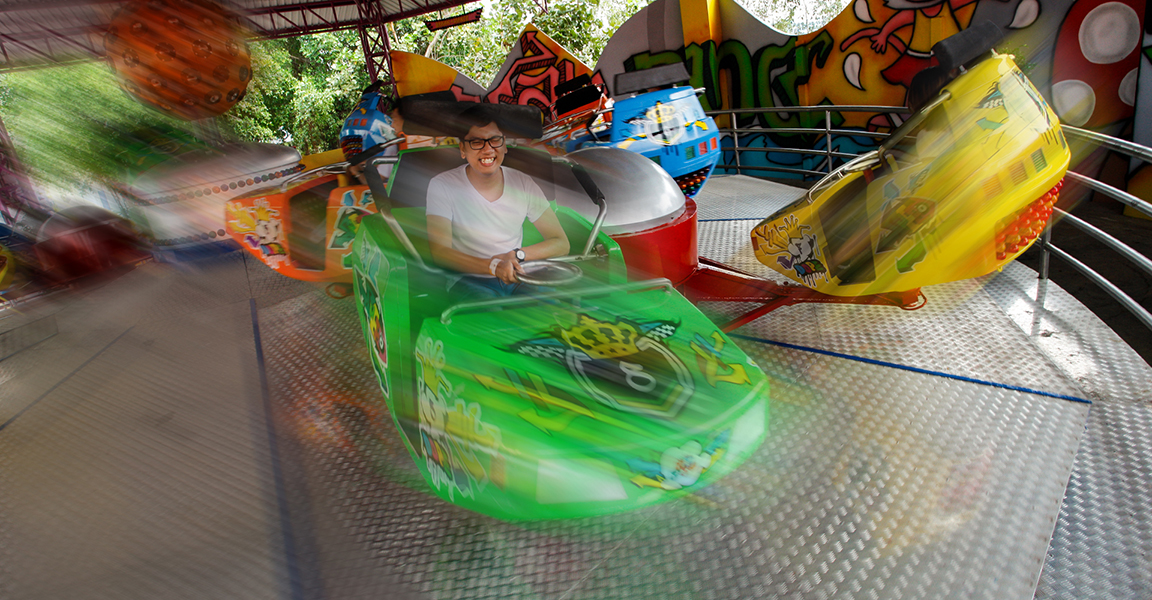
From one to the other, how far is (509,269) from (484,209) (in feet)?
Result: 1.28

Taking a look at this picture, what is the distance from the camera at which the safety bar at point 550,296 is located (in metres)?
1.44

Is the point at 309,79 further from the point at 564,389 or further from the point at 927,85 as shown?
the point at 564,389

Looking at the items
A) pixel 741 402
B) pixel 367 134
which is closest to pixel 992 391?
pixel 741 402

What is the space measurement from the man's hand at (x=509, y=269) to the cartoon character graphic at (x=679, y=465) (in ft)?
2.25

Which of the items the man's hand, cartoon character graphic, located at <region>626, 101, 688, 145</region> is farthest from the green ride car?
cartoon character graphic, located at <region>626, 101, 688, 145</region>

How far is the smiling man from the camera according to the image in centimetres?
175

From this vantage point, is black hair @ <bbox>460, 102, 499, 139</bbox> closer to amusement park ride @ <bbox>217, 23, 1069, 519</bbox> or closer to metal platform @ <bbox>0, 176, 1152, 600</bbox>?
amusement park ride @ <bbox>217, 23, 1069, 519</bbox>

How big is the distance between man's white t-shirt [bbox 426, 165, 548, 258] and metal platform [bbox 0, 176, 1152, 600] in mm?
707

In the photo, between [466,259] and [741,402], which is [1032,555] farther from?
[466,259]

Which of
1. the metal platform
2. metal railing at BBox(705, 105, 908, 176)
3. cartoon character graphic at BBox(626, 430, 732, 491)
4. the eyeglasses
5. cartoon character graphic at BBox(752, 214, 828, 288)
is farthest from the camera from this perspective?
metal railing at BBox(705, 105, 908, 176)

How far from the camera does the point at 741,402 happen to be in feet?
3.89

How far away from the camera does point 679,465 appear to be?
3.68 feet

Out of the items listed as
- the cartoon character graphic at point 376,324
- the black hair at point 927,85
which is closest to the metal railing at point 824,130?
the black hair at point 927,85

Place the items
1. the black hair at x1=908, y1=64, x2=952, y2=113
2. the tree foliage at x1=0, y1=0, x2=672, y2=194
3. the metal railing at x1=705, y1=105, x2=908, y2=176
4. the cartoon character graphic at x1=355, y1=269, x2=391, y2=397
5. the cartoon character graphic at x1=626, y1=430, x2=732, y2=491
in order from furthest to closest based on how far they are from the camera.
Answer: the tree foliage at x1=0, y1=0, x2=672, y2=194
the metal railing at x1=705, y1=105, x2=908, y2=176
the black hair at x1=908, y1=64, x2=952, y2=113
the cartoon character graphic at x1=355, y1=269, x2=391, y2=397
the cartoon character graphic at x1=626, y1=430, x2=732, y2=491
